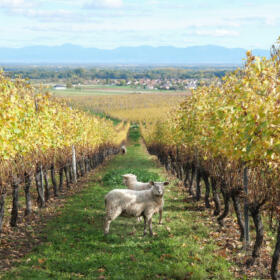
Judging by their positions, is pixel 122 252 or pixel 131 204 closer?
pixel 122 252

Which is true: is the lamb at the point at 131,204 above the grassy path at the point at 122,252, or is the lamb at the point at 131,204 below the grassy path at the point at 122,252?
above

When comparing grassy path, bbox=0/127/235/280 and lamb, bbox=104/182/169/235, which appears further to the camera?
lamb, bbox=104/182/169/235

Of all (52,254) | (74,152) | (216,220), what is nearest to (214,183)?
(216,220)

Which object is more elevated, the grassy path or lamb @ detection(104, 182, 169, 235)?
lamb @ detection(104, 182, 169, 235)

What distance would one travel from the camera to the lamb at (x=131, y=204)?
43.2ft

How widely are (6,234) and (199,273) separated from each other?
28.3 ft

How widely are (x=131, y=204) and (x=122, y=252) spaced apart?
7.33ft

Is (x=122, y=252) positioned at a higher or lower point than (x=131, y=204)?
lower

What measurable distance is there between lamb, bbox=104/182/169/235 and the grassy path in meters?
0.84

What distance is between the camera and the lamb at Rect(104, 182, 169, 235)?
1317 cm

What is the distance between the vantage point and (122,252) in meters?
11.6

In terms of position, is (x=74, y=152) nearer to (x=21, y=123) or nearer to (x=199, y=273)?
(x=21, y=123)

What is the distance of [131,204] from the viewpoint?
13.3m

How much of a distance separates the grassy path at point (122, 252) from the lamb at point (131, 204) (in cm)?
84
